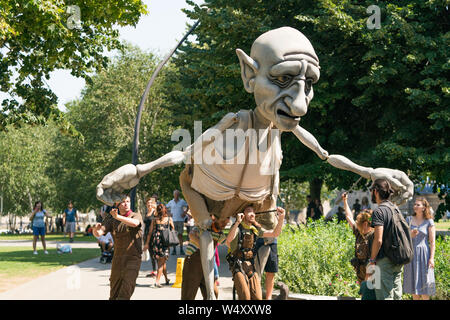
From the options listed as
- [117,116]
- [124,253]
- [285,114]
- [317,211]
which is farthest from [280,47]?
[117,116]

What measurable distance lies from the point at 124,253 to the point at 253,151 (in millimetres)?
3179

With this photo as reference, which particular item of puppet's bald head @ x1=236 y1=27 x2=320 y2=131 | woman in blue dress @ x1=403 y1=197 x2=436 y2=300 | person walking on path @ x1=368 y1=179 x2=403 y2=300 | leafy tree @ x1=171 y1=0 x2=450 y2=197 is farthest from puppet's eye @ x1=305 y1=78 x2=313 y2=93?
leafy tree @ x1=171 y1=0 x2=450 y2=197

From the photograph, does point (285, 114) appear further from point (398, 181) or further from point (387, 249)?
point (387, 249)

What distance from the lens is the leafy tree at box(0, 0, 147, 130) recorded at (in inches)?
442

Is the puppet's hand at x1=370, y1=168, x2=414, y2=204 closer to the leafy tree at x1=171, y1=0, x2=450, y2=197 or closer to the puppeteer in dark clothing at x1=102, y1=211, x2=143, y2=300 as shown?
the puppeteer in dark clothing at x1=102, y1=211, x2=143, y2=300

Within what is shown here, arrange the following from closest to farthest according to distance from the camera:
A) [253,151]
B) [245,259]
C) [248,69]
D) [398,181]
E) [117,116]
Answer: [248,69]
[253,151]
[398,181]
[245,259]
[117,116]

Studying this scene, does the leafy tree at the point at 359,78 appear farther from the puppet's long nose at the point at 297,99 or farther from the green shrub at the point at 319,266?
the puppet's long nose at the point at 297,99

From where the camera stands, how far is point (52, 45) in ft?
37.0

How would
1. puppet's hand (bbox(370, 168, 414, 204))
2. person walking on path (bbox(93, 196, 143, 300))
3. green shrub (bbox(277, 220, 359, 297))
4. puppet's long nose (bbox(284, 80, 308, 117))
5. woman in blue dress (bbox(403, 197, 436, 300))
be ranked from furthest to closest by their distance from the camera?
green shrub (bbox(277, 220, 359, 297))
woman in blue dress (bbox(403, 197, 436, 300))
person walking on path (bbox(93, 196, 143, 300))
puppet's hand (bbox(370, 168, 414, 204))
puppet's long nose (bbox(284, 80, 308, 117))

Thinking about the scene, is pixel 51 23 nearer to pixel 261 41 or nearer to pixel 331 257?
pixel 331 257

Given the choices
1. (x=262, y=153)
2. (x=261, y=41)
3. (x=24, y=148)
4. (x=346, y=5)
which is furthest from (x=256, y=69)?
(x=24, y=148)

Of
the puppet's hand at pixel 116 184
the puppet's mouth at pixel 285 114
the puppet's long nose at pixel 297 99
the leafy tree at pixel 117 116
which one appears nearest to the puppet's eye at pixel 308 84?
the puppet's long nose at pixel 297 99

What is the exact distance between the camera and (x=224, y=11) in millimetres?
13047
